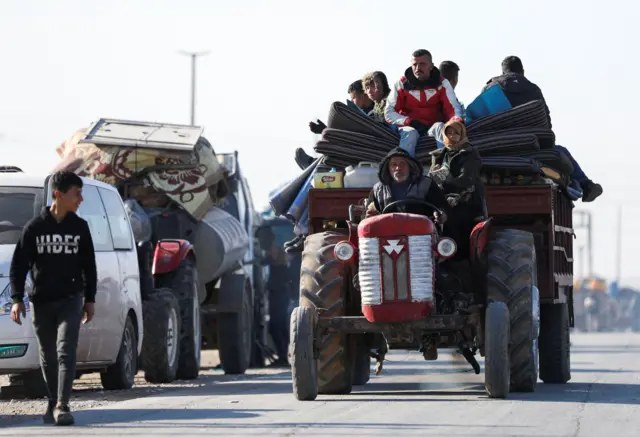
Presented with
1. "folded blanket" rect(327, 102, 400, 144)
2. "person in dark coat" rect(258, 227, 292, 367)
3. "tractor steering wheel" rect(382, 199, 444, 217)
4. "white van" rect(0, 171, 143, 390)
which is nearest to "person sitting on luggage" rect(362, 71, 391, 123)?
"folded blanket" rect(327, 102, 400, 144)

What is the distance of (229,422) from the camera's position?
1306 centimetres

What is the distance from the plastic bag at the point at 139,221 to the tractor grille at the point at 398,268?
7976mm

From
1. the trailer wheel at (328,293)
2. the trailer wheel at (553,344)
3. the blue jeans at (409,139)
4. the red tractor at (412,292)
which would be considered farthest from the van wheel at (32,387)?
the trailer wheel at (553,344)

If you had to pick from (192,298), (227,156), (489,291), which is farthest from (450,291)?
(227,156)

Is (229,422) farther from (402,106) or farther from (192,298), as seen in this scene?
(192,298)

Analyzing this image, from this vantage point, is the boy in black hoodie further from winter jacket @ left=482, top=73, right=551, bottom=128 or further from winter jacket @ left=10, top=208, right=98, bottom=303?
winter jacket @ left=482, top=73, right=551, bottom=128

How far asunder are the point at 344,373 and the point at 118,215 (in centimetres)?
370

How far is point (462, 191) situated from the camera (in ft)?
51.5

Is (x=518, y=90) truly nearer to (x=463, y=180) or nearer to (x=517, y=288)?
(x=463, y=180)

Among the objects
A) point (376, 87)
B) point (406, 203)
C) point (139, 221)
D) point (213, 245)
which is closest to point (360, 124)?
point (376, 87)

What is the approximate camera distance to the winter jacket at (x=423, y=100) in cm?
1758

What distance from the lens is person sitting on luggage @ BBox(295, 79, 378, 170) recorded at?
19.2 metres

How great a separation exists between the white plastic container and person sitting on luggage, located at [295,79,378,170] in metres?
2.01

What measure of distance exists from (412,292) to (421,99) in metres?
3.47
